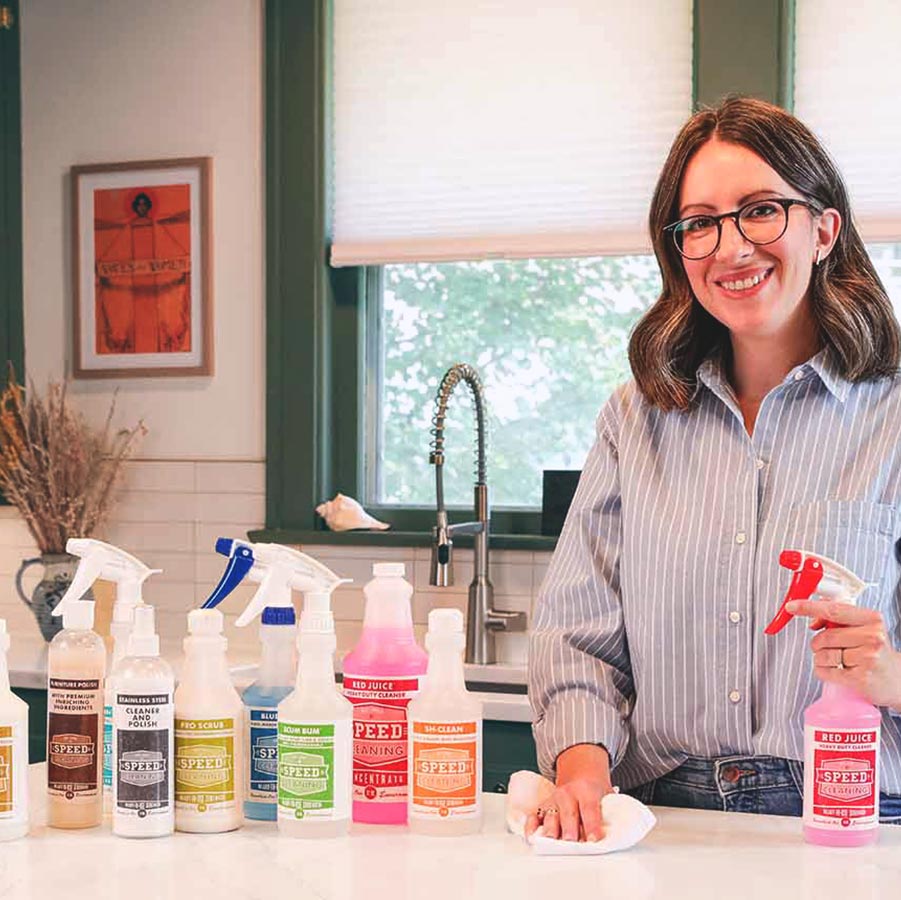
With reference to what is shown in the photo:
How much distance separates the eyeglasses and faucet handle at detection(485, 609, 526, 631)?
1.74 meters

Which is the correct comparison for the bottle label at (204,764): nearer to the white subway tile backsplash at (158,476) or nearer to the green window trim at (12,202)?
the white subway tile backsplash at (158,476)

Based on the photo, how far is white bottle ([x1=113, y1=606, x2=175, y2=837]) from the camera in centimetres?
151

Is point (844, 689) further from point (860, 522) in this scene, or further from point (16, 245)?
point (16, 245)

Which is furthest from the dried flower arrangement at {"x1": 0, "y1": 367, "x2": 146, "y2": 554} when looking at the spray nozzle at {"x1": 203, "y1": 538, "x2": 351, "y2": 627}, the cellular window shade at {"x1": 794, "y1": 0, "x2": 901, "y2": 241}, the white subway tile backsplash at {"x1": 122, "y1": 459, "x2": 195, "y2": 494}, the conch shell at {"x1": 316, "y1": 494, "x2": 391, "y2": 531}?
the spray nozzle at {"x1": 203, "y1": 538, "x2": 351, "y2": 627}

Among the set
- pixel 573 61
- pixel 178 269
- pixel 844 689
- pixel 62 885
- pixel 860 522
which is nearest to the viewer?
pixel 62 885

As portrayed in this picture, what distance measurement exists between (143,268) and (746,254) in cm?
246


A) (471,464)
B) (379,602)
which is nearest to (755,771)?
(379,602)

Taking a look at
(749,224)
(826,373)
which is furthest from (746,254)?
(826,373)

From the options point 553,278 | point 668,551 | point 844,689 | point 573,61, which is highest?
Result: point 573,61

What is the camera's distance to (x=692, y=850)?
1.54m

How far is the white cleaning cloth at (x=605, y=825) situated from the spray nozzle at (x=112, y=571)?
478 millimetres

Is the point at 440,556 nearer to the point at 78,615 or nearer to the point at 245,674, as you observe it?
the point at 245,674

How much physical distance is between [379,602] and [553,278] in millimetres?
2204

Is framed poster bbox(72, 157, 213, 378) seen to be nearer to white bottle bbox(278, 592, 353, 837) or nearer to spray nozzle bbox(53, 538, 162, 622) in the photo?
spray nozzle bbox(53, 538, 162, 622)
